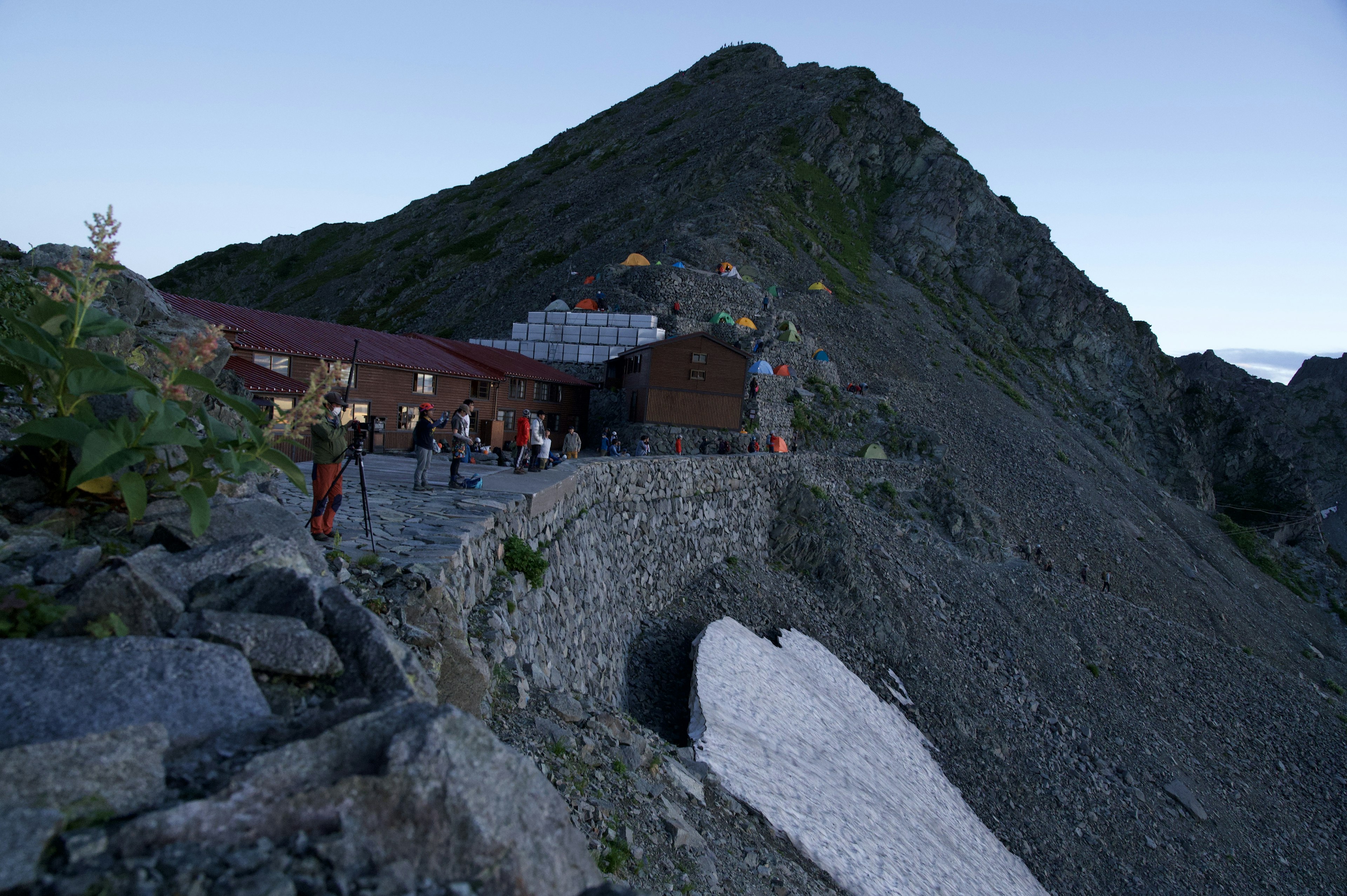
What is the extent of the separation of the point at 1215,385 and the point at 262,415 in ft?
418

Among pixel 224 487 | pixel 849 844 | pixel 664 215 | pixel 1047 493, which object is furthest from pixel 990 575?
pixel 664 215

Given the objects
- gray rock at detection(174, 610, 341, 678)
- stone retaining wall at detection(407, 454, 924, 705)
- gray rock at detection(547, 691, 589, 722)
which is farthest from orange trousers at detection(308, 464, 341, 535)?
gray rock at detection(174, 610, 341, 678)

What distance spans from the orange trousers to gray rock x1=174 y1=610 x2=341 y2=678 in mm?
4904

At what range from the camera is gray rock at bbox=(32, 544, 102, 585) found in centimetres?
447

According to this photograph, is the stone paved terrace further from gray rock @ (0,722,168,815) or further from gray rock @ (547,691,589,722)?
gray rock @ (0,722,168,815)

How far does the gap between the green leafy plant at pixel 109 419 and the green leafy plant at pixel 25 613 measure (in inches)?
42.8

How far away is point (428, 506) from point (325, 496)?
3426 millimetres

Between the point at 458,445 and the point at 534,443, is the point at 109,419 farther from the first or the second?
the point at 534,443

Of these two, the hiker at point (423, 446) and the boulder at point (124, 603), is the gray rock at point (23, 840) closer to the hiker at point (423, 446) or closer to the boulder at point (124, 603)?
the boulder at point (124, 603)

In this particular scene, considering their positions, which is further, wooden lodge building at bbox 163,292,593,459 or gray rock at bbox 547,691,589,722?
wooden lodge building at bbox 163,292,593,459


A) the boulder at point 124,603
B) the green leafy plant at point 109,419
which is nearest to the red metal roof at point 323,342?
the green leafy plant at point 109,419

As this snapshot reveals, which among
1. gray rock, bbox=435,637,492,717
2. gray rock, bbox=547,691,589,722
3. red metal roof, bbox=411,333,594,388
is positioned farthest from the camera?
red metal roof, bbox=411,333,594,388

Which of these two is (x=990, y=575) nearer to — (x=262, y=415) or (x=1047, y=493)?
(x=1047, y=493)

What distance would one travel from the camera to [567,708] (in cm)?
965
